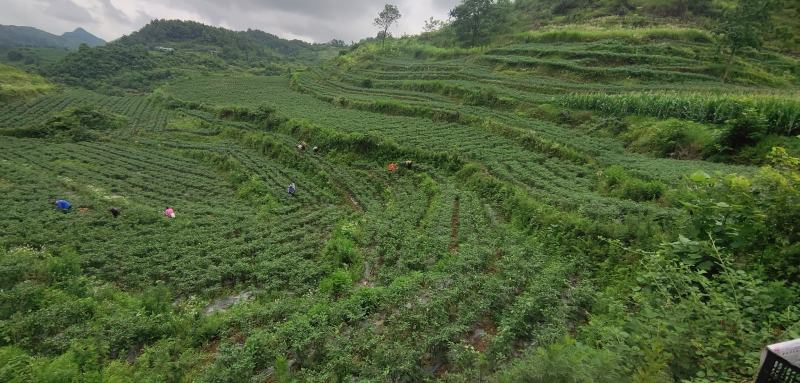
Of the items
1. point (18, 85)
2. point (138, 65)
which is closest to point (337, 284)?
point (18, 85)

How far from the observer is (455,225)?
52.7 ft

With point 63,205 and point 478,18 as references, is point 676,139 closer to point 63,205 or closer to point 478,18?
point 63,205

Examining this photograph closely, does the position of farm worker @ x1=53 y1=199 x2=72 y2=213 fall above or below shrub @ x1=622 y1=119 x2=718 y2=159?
below

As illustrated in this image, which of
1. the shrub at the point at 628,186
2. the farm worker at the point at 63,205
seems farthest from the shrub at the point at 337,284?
the farm worker at the point at 63,205

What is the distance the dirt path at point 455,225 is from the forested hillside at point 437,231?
16 centimetres

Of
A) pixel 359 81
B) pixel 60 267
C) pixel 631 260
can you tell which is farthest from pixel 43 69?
pixel 631 260

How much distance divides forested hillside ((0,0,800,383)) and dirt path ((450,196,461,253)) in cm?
16

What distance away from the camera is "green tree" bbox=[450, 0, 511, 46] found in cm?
6488

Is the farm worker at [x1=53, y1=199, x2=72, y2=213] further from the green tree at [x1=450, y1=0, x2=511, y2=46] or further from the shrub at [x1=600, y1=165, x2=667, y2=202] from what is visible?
the green tree at [x1=450, y1=0, x2=511, y2=46]

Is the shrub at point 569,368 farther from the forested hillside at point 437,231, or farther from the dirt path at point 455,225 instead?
the dirt path at point 455,225

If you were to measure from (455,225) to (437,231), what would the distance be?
1.44m

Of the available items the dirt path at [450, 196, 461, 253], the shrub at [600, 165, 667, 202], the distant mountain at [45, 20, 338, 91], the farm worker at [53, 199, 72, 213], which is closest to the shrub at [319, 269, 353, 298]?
the dirt path at [450, 196, 461, 253]

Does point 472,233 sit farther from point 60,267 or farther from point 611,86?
point 611,86

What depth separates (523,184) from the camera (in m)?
18.6
